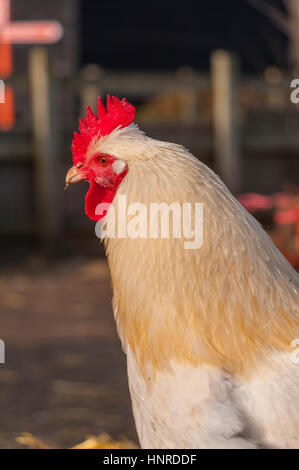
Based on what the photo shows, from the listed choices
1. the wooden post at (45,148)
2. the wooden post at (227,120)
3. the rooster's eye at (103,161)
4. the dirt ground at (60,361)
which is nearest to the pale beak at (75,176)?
the rooster's eye at (103,161)

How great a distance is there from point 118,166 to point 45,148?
603 centimetres

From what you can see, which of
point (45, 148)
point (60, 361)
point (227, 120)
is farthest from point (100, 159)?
point (227, 120)

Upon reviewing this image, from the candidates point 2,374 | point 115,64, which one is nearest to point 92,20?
point 115,64

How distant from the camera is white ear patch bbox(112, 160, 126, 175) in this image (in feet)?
7.66

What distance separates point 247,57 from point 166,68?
1.88m

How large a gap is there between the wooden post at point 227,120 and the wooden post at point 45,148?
195cm

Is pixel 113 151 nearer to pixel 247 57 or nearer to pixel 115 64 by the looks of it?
pixel 115 64

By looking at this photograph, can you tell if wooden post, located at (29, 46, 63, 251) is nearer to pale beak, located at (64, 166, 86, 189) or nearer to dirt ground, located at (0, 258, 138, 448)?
dirt ground, located at (0, 258, 138, 448)

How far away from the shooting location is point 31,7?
44.4 ft

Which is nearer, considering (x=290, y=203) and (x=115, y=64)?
(x=290, y=203)

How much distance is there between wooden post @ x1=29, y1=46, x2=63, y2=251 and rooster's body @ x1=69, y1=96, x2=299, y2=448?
6.00 meters

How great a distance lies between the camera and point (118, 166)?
235 cm

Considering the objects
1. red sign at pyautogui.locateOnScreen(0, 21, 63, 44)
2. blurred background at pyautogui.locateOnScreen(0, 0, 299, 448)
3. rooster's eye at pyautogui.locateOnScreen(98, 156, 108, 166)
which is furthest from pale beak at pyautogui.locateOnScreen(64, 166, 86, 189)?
red sign at pyautogui.locateOnScreen(0, 21, 63, 44)

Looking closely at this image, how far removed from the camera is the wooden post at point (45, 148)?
8219 millimetres
